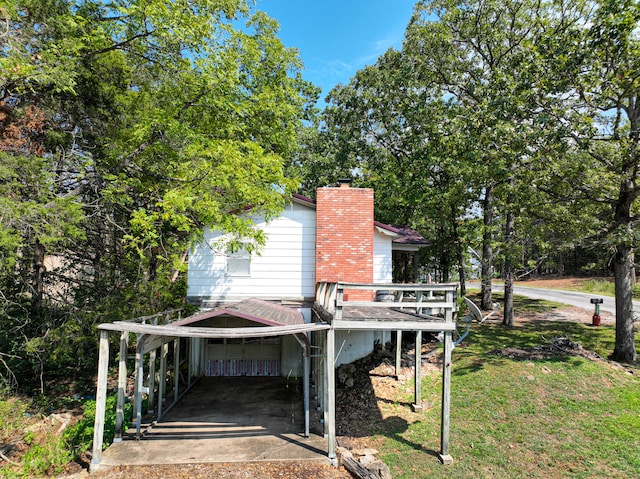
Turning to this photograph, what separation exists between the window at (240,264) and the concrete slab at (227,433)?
380 cm

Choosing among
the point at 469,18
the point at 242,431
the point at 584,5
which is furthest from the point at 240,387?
the point at 469,18

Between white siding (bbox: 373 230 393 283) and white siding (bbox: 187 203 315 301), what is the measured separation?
91.0 inches

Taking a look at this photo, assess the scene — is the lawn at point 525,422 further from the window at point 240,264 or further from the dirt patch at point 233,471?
the window at point 240,264

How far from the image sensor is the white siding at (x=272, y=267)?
12906 mm

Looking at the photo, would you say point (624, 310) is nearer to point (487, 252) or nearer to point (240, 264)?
point (487, 252)

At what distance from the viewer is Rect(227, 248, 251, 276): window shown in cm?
1304

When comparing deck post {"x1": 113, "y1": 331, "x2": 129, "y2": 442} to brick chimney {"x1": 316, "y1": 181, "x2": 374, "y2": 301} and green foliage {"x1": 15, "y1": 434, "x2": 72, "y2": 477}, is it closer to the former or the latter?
green foliage {"x1": 15, "y1": 434, "x2": 72, "y2": 477}

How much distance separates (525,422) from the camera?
882cm

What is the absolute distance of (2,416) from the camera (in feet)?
28.9

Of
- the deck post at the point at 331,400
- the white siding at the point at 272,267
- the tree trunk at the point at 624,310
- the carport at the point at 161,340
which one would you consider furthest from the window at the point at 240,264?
the tree trunk at the point at 624,310

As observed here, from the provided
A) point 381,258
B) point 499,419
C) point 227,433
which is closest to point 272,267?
point 381,258

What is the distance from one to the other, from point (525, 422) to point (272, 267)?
8.45m

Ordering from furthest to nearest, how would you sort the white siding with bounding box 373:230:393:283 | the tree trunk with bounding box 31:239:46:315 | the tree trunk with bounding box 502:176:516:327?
the tree trunk with bounding box 502:176:516:327
the white siding with bounding box 373:230:393:283
the tree trunk with bounding box 31:239:46:315

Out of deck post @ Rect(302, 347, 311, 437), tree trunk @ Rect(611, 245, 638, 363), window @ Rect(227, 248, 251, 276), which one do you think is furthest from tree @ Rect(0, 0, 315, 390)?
tree trunk @ Rect(611, 245, 638, 363)
